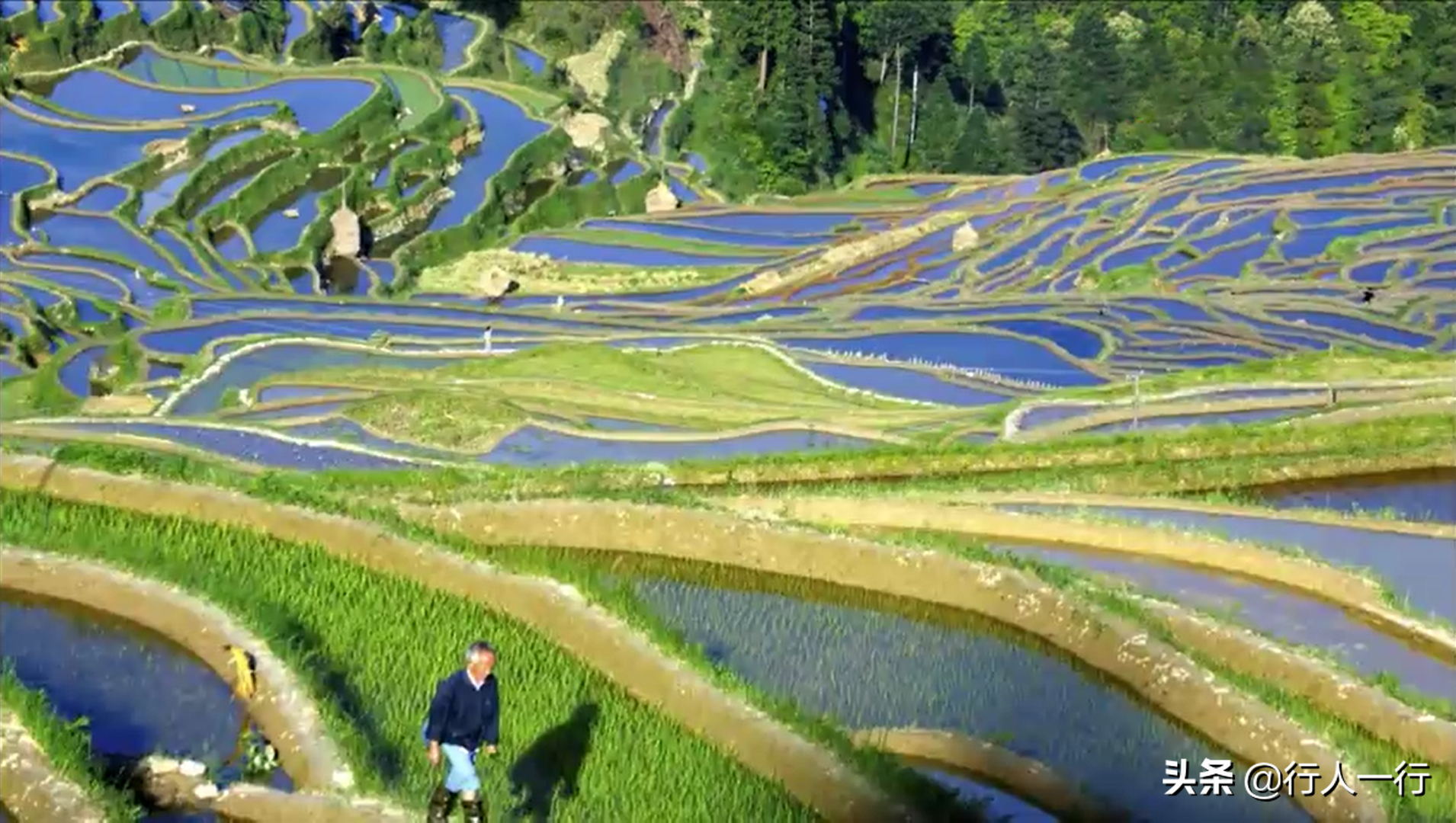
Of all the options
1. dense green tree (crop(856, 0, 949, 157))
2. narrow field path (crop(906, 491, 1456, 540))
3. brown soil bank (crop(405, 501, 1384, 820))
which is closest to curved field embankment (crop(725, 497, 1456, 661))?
narrow field path (crop(906, 491, 1456, 540))

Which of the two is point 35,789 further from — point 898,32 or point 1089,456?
point 898,32

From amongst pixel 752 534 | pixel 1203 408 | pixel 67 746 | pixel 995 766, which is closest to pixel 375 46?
pixel 1203 408

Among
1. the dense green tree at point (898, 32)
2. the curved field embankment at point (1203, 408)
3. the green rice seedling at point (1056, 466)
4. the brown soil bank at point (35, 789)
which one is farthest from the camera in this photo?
the dense green tree at point (898, 32)

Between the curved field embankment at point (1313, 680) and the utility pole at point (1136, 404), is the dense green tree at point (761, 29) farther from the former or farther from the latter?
the curved field embankment at point (1313, 680)

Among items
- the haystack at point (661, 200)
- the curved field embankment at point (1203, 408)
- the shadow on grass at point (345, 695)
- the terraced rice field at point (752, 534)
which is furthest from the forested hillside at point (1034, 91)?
the shadow on grass at point (345, 695)

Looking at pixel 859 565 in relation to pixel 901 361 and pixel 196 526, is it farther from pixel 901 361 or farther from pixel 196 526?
pixel 901 361

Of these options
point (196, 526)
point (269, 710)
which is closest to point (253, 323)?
point (196, 526)
